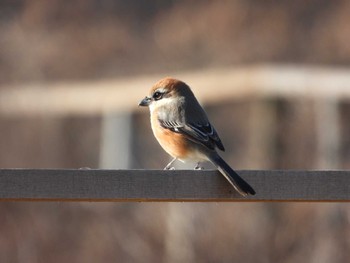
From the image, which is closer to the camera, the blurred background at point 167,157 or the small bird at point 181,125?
the small bird at point 181,125

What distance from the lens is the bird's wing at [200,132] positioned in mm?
5926

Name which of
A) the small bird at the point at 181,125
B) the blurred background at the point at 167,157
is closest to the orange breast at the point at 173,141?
the small bird at the point at 181,125

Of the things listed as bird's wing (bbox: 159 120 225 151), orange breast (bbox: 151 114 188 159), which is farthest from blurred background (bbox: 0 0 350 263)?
bird's wing (bbox: 159 120 225 151)

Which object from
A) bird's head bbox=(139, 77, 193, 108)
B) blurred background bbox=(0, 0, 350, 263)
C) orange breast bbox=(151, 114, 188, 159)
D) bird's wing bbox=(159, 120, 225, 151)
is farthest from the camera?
blurred background bbox=(0, 0, 350, 263)

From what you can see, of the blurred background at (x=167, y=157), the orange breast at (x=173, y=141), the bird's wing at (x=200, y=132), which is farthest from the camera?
the blurred background at (x=167, y=157)

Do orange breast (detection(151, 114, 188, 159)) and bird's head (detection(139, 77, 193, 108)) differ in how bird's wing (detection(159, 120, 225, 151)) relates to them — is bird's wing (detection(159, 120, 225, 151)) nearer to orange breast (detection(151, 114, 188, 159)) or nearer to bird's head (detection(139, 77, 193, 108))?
orange breast (detection(151, 114, 188, 159))

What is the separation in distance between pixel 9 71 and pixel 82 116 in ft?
15.9

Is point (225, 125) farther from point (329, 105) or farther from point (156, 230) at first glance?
point (156, 230)

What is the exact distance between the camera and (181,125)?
20.2 feet

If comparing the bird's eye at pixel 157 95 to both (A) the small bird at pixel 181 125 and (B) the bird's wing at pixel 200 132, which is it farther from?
(B) the bird's wing at pixel 200 132

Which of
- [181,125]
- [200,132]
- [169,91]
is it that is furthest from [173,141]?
[169,91]

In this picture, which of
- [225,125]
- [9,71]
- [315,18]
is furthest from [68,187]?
[315,18]

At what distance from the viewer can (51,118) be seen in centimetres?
1252

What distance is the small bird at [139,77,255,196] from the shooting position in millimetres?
5950
